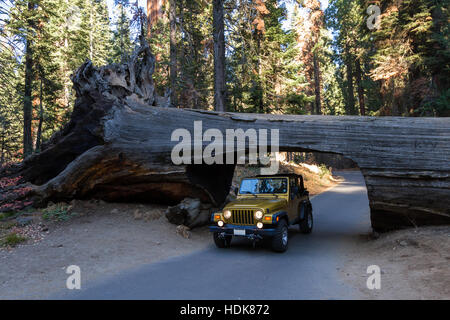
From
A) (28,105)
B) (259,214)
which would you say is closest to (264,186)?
(259,214)

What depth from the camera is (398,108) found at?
18922 mm

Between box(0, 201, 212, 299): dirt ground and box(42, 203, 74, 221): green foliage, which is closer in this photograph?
box(0, 201, 212, 299): dirt ground

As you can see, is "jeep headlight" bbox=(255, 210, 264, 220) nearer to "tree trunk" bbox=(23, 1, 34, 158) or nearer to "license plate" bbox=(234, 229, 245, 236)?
"license plate" bbox=(234, 229, 245, 236)

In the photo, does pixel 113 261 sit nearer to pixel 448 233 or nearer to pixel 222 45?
pixel 448 233

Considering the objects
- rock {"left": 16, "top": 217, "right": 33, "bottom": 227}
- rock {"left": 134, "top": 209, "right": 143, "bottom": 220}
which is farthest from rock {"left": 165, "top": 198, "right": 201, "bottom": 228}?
rock {"left": 16, "top": 217, "right": 33, "bottom": 227}

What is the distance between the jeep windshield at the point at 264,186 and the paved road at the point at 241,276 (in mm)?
1561

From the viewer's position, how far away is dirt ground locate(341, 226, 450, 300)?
4.43m

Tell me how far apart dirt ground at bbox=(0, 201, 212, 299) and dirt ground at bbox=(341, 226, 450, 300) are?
13.3 ft

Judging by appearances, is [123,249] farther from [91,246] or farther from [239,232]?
[239,232]

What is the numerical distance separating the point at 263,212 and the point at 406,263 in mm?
3027

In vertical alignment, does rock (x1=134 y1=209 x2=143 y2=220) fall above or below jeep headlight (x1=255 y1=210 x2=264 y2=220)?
below
